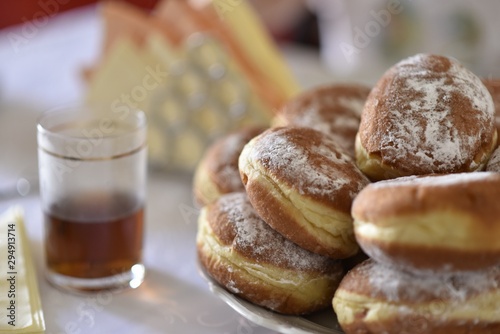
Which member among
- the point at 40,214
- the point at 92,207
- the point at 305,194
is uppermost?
the point at 305,194

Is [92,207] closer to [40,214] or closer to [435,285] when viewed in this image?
[40,214]

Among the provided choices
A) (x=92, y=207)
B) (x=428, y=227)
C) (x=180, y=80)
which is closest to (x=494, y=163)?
(x=428, y=227)

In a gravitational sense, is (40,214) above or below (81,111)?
below

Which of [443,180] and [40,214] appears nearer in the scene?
[443,180]

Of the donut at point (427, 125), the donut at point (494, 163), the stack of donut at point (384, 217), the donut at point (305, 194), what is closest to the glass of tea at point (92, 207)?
the stack of donut at point (384, 217)

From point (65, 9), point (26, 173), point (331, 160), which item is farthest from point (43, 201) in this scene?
point (65, 9)

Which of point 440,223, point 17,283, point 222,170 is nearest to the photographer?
point 440,223

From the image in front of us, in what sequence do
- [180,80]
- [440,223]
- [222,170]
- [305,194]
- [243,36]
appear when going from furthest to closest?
[243,36] → [180,80] → [222,170] → [305,194] → [440,223]

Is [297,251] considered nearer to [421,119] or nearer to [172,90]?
[421,119]
